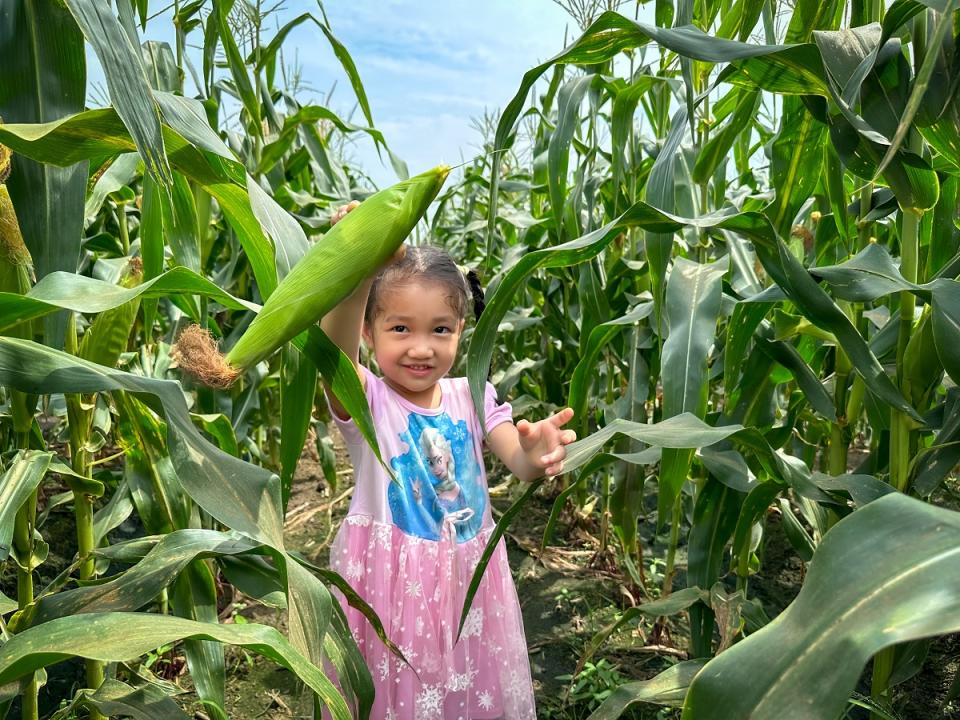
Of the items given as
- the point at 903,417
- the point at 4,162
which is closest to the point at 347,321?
the point at 4,162

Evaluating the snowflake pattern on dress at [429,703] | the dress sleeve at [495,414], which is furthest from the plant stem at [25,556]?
the dress sleeve at [495,414]

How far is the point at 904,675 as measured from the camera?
1052 mm

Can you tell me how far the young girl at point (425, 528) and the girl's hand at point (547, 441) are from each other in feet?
0.72

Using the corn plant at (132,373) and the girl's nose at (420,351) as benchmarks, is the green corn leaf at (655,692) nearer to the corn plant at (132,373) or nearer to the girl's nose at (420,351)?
the corn plant at (132,373)

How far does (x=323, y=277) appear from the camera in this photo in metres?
0.56

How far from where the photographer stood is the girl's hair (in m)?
1.26

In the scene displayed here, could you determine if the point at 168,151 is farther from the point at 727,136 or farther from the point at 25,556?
the point at 727,136

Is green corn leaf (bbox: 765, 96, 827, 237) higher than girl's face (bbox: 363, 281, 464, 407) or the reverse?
higher

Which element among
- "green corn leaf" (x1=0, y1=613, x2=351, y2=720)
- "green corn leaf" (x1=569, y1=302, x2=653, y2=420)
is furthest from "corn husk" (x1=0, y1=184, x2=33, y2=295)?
"green corn leaf" (x1=569, y1=302, x2=653, y2=420)

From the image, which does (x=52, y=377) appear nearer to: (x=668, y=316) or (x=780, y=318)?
(x=668, y=316)

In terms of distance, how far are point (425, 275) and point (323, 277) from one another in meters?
0.69

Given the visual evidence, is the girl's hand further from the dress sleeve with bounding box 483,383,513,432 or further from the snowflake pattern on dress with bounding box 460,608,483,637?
the snowflake pattern on dress with bounding box 460,608,483,637

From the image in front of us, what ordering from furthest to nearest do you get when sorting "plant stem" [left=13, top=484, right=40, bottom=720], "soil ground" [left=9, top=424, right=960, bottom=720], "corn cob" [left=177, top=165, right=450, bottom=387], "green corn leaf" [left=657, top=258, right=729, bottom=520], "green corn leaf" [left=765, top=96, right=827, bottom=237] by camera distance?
"soil ground" [left=9, top=424, right=960, bottom=720], "green corn leaf" [left=765, top=96, right=827, bottom=237], "green corn leaf" [left=657, top=258, right=729, bottom=520], "plant stem" [left=13, top=484, right=40, bottom=720], "corn cob" [left=177, top=165, right=450, bottom=387]

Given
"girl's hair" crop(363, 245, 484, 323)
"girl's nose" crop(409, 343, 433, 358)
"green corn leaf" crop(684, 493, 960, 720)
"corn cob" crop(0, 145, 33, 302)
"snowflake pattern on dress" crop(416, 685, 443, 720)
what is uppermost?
"corn cob" crop(0, 145, 33, 302)
